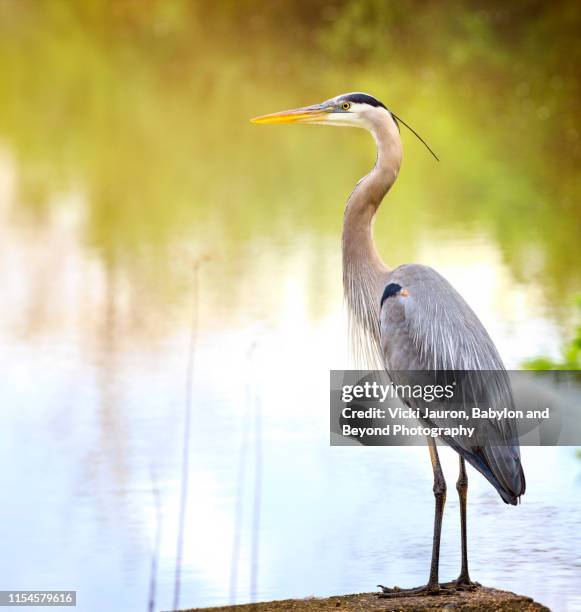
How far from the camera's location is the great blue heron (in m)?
3.41

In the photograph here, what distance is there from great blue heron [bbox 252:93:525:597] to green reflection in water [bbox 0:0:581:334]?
3772mm

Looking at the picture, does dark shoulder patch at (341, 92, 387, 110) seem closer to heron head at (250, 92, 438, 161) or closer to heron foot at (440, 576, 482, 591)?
heron head at (250, 92, 438, 161)

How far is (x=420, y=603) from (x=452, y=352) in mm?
646

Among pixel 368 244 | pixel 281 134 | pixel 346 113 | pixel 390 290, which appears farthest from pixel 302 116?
pixel 281 134

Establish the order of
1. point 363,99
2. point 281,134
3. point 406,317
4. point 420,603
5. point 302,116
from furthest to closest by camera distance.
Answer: point 281,134 < point 302,116 < point 363,99 < point 406,317 < point 420,603

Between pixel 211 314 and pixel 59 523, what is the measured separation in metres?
3.04

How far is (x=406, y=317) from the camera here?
355cm

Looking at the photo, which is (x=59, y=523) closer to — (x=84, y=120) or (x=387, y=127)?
(x=387, y=127)

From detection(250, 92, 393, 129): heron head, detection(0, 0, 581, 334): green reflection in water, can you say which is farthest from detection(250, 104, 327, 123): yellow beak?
detection(0, 0, 581, 334): green reflection in water

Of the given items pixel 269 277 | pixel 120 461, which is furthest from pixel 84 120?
pixel 120 461

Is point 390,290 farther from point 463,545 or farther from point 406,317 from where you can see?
point 463,545

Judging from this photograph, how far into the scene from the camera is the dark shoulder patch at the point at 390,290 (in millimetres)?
3599

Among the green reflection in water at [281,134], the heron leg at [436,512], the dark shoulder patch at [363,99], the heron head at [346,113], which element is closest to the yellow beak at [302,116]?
the heron head at [346,113]

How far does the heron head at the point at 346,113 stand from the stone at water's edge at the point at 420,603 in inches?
49.6
